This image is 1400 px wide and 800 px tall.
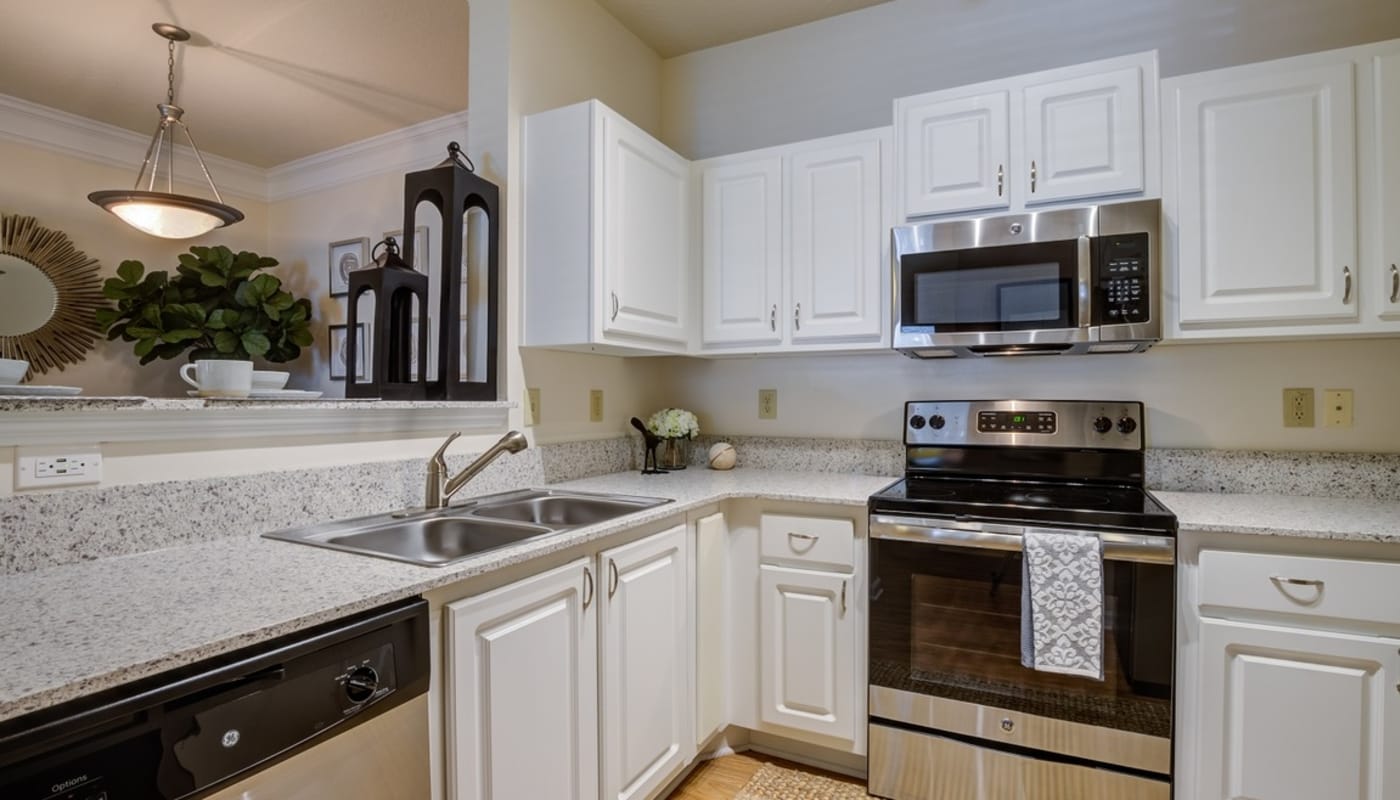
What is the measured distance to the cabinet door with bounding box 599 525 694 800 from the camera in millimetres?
1622

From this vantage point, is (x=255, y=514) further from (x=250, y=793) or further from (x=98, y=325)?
(x=98, y=325)

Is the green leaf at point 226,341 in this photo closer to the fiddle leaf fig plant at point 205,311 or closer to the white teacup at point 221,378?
the fiddle leaf fig plant at point 205,311

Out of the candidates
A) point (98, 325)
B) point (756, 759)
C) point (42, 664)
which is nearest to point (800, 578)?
point (756, 759)

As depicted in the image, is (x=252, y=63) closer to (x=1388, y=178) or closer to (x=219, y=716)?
(x=219, y=716)

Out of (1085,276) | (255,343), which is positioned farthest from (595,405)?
(255,343)

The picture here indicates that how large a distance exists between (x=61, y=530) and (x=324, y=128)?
3.18 meters

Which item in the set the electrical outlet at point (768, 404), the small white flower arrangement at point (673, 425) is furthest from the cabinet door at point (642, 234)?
the electrical outlet at point (768, 404)

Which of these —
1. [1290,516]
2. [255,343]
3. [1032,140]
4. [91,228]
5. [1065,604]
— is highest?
[91,228]

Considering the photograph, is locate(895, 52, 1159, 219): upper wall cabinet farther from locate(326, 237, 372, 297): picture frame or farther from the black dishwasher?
locate(326, 237, 372, 297): picture frame

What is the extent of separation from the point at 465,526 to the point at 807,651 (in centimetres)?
106

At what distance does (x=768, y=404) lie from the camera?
2.72 m

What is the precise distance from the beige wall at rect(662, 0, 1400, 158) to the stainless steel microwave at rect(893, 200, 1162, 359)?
72cm

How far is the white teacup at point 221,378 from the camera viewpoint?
1483mm

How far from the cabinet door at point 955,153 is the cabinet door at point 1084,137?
7cm
